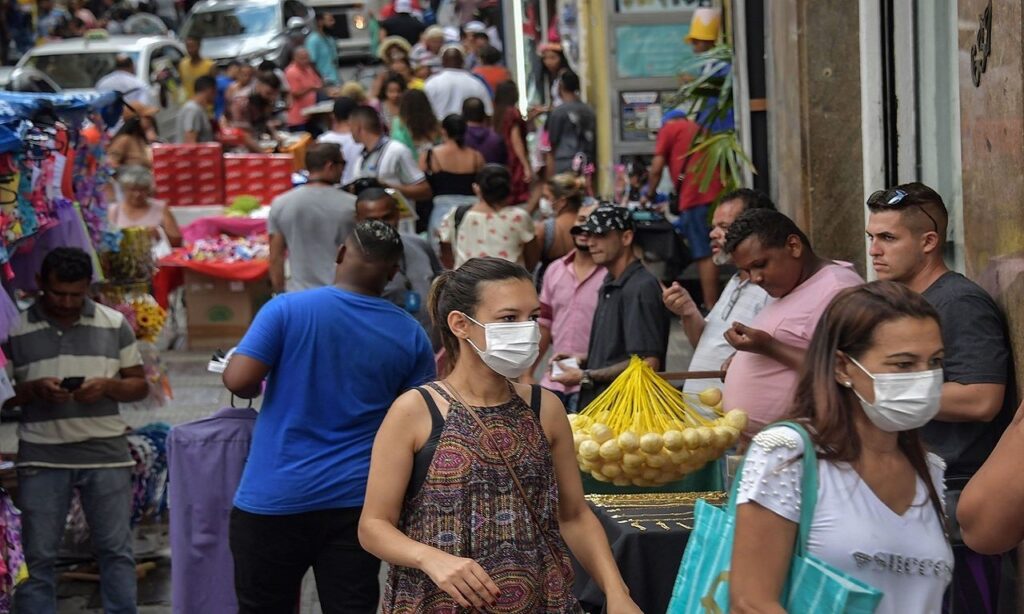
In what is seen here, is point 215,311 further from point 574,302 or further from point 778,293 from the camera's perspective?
point 778,293

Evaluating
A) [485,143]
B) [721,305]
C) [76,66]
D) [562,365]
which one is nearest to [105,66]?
[76,66]

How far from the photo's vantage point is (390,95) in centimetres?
1733

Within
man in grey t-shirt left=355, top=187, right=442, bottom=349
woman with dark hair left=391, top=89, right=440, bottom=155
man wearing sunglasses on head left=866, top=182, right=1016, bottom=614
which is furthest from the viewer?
woman with dark hair left=391, top=89, right=440, bottom=155

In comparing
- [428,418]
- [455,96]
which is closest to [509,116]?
[455,96]

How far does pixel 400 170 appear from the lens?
1167 centimetres

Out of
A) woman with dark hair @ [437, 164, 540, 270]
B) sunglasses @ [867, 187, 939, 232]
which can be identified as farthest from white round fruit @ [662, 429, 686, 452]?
woman with dark hair @ [437, 164, 540, 270]

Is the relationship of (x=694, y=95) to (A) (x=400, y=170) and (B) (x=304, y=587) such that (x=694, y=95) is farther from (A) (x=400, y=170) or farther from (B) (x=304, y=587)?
(B) (x=304, y=587)

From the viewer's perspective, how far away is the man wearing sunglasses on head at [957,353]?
480cm

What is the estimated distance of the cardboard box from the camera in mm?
13984

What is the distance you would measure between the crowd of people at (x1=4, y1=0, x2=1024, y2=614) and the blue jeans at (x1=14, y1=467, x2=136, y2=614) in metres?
0.01

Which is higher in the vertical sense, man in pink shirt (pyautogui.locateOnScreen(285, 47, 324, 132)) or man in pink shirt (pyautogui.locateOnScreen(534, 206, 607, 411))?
man in pink shirt (pyautogui.locateOnScreen(285, 47, 324, 132))

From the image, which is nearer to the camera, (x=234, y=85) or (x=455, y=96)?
(x=455, y=96)

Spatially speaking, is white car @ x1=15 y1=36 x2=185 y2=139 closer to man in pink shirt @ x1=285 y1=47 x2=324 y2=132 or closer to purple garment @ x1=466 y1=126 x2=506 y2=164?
man in pink shirt @ x1=285 y1=47 x2=324 y2=132

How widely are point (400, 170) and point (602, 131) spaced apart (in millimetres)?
5522
